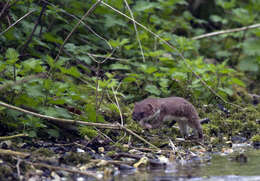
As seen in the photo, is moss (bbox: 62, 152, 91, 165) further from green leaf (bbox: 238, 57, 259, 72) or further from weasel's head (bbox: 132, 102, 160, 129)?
green leaf (bbox: 238, 57, 259, 72)

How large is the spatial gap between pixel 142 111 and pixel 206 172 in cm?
189

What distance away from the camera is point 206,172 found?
15.1 feet

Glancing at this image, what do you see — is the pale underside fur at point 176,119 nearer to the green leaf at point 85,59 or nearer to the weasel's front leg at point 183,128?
the weasel's front leg at point 183,128

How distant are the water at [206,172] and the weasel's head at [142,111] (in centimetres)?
133

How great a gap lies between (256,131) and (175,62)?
2.25 meters

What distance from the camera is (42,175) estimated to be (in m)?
4.26

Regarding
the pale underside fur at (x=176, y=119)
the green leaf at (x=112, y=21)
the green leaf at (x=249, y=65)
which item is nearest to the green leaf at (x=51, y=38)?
the green leaf at (x=112, y=21)

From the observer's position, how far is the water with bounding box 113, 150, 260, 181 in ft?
14.0

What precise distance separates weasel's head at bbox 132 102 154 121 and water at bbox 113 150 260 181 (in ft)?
4.37

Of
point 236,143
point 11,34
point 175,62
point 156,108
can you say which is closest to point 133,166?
point 156,108

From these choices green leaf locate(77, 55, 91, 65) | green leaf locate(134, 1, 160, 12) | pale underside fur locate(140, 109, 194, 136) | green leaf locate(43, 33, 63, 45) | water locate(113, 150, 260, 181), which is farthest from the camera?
green leaf locate(134, 1, 160, 12)

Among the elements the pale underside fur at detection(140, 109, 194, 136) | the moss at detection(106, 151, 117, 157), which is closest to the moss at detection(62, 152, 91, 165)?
the moss at detection(106, 151, 117, 157)

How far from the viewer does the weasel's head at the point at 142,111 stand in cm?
628

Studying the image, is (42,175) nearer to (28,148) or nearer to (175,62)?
(28,148)
